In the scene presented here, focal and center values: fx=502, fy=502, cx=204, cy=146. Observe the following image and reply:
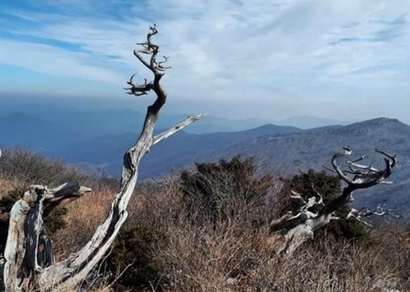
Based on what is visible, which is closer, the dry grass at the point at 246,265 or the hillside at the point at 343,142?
the dry grass at the point at 246,265

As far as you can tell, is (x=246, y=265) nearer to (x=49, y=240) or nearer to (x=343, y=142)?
(x=49, y=240)

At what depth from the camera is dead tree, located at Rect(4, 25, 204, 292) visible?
6.28 m

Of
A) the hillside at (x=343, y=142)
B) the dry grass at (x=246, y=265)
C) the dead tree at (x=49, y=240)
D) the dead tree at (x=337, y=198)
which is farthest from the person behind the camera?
the hillside at (x=343, y=142)

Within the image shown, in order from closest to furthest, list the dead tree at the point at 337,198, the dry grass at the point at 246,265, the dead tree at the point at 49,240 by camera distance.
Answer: the dry grass at the point at 246,265 < the dead tree at the point at 49,240 < the dead tree at the point at 337,198

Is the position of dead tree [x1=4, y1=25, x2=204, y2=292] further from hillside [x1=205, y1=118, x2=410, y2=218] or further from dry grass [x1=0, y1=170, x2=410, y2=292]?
hillside [x1=205, y1=118, x2=410, y2=218]

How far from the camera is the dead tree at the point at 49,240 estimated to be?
6.28 m

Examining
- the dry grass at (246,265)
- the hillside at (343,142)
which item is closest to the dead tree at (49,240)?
the dry grass at (246,265)

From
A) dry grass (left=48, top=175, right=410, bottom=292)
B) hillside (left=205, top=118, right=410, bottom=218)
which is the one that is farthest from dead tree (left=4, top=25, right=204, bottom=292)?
hillside (left=205, top=118, right=410, bottom=218)

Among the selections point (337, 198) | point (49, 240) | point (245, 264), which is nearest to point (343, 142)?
point (337, 198)

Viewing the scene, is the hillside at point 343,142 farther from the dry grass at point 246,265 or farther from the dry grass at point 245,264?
the dry grass at point 246,265

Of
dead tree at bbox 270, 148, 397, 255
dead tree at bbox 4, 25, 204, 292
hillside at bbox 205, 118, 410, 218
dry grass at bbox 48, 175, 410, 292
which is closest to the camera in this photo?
dry grass at bbox 48, 175, 410, 292

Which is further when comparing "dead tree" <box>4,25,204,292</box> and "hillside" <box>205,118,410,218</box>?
"hillside" <box>205,118,410,218</box>

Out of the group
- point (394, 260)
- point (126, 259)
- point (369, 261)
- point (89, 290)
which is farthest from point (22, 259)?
point (394, 260)

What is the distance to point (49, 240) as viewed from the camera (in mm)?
6902
